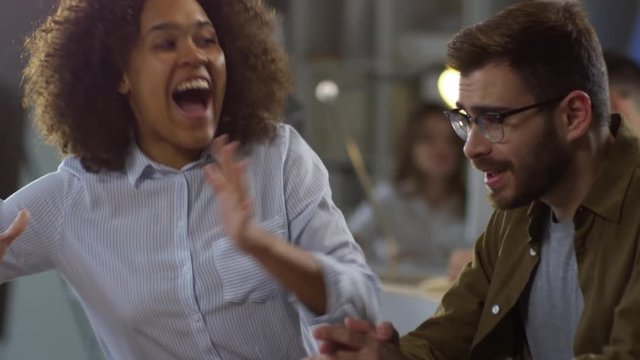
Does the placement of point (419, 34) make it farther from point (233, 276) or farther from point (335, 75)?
A: point (233, 276)

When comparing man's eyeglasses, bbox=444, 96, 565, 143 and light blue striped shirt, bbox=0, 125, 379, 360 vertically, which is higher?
man's eyeglasses, bbox=444, 96, 565, 143

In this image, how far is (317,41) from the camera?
4.49 m

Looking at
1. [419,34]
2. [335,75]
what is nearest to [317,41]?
[335,75]

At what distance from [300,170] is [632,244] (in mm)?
369

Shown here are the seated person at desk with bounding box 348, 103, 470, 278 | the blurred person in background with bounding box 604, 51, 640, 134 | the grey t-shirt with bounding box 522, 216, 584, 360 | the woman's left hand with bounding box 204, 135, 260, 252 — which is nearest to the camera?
the woman's left hand with bounding box 204, 135, 260, 252

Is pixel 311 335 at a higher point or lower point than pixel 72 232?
lower

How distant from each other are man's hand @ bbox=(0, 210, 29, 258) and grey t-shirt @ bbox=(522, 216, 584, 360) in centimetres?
55

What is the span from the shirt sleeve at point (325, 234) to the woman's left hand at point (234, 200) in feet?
0.36

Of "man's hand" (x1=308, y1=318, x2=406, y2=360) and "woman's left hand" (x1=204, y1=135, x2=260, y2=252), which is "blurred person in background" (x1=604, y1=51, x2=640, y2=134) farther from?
"woman's left hand" (x1=204, y1=135, x2=260, y2=252)

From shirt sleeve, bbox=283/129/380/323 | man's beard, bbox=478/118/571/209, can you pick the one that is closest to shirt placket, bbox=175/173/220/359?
shirt sleeve, bbox=283/129/380/323

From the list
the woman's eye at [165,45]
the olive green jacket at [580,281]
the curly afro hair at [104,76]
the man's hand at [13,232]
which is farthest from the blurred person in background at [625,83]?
the man's hand at [13,232]

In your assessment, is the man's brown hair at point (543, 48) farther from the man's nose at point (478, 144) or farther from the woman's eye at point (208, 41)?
the woman's eye at point (208, 41)

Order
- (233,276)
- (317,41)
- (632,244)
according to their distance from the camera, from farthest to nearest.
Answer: (317,41)
(233,276)
(632,244)

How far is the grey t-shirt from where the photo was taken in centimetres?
127
